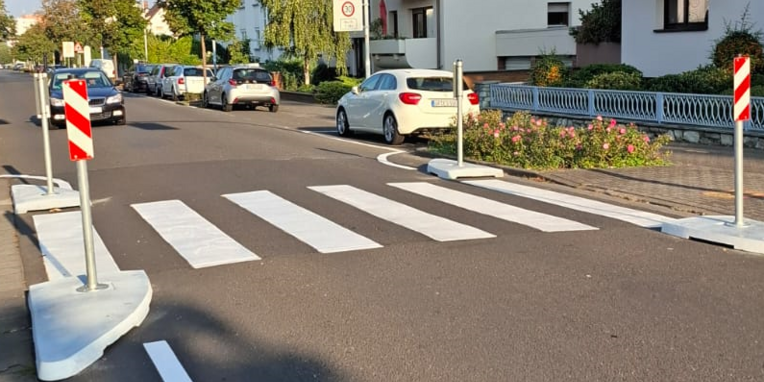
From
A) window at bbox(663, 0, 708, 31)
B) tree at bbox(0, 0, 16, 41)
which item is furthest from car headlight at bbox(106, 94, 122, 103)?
tree at bbox(0, 0, 16, 41)

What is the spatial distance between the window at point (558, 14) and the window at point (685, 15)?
16.1 meters

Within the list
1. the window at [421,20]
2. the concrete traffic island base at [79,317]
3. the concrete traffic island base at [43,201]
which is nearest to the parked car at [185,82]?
the window at [421,20]

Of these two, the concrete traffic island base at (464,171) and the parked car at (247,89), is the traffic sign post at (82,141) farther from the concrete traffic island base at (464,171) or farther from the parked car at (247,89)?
the parked car at (247,89)

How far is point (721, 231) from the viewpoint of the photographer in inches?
327

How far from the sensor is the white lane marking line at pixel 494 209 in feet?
29.8

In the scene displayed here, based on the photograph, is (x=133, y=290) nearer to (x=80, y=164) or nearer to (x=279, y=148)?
(x=80, y=164)

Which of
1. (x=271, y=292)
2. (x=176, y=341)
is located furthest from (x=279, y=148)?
(x=176, y=341)

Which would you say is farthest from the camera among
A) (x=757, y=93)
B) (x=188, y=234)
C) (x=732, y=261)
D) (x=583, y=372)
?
(x=757, y=93)

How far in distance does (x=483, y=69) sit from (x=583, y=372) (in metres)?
32.9

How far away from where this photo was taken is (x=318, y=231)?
8922 millimetres

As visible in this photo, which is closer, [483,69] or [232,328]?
[232,328]

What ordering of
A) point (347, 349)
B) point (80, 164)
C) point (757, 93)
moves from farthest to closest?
point (757, 93), point (80, 164), point (347, 349)

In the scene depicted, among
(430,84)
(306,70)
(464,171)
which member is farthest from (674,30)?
(306,70)

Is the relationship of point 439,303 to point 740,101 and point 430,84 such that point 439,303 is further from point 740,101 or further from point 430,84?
point 430,84
